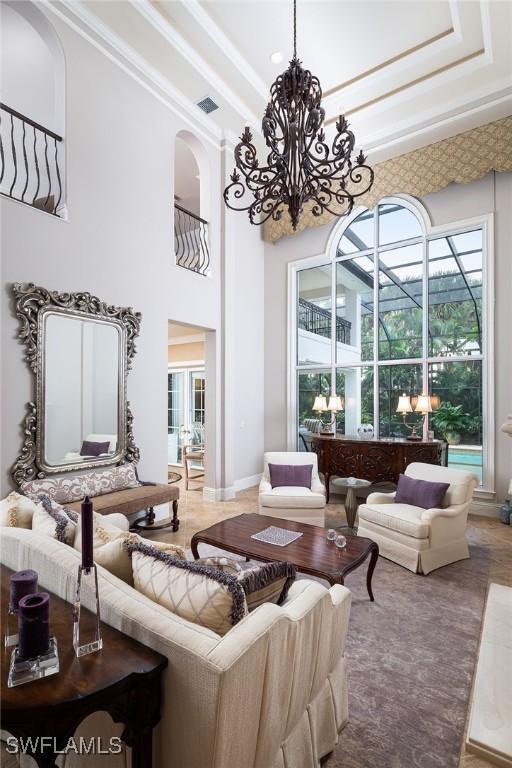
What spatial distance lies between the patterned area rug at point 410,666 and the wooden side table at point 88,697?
1013 millimetres

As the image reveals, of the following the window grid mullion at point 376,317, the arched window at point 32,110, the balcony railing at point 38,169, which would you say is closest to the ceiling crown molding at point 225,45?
the arched window at point 32,110

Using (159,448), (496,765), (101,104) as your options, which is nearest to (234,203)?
(101,104)

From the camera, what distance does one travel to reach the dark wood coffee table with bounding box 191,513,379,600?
2531mm

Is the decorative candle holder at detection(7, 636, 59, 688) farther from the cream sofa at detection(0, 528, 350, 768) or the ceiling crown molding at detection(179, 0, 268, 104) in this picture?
the ceiling crown molding at detection(179, 0, 268, 104)

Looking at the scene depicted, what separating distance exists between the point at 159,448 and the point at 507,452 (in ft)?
14.2

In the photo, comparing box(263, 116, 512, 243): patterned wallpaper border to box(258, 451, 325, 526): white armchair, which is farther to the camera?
box(263, 116, 512, 243): patterned wallpaper border

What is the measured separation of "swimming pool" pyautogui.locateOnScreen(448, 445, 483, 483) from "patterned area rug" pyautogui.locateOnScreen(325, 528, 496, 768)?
202 centimetres

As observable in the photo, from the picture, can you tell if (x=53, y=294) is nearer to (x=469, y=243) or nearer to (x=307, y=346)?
Result: (x=307, y=346)

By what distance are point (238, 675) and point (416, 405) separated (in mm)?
4847

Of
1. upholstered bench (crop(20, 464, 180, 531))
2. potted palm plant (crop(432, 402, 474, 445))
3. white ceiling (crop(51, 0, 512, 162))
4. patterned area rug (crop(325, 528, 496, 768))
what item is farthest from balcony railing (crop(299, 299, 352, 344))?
patterned area rug (crop(325, 528, 496, 768))

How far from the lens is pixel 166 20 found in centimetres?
395

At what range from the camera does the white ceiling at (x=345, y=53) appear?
385 centimetres

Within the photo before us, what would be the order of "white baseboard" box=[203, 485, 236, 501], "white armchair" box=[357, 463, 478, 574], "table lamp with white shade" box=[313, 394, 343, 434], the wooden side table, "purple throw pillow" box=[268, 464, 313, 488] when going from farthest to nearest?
"table lamp with white shade" box=[313, 394, 343, 434] < "white baseboard" box=[203, 485, 236, 501] < "purple throw pillow" box=[268, 464, 313, 488] < "white armchair" box=[357, 463, 478, 574] < the wooden side table

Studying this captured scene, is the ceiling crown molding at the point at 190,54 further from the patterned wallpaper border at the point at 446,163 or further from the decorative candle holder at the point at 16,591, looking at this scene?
the decorative candle holder at the point at 16,591
